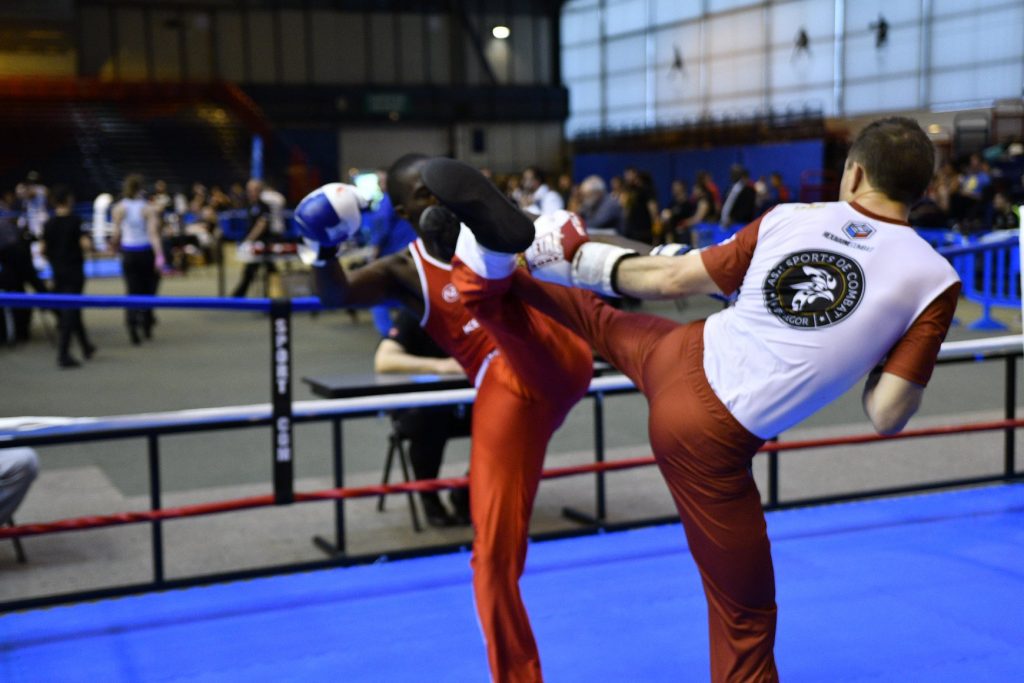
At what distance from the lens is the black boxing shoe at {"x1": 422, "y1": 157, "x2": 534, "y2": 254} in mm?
2010

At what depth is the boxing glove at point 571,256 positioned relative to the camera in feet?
6.87

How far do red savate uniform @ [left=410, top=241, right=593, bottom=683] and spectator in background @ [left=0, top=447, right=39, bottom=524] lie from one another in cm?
164

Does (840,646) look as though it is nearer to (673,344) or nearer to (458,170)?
(673,344)

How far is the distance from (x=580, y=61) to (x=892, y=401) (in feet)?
99.2

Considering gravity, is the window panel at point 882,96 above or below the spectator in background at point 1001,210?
above

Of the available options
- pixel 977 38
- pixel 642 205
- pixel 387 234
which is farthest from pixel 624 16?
pixel 387 234

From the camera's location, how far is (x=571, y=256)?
2.15 metres

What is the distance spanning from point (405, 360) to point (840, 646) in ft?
7.34

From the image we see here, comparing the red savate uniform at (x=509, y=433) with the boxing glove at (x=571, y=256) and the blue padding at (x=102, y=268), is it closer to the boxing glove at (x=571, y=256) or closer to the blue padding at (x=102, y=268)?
the boxing glove at (x=571, y=256)

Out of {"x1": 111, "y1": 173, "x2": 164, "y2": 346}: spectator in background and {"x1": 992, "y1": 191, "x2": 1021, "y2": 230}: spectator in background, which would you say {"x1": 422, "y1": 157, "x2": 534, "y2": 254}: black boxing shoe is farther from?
{"x1": 992, "y1": 191, "x2": 1021, "y2": 230}: spectator in background

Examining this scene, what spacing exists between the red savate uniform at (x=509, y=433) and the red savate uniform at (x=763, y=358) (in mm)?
403

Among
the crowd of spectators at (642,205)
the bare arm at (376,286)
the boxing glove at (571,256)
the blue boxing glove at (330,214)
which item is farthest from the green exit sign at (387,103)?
the boxing glove at (571,256)

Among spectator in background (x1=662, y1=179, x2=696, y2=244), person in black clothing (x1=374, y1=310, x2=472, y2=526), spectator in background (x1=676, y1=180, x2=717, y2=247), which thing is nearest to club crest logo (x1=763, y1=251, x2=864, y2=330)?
person in black clothing (x1=374, y1=310, x2=472, y2=526)

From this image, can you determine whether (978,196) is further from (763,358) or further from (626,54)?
(626,54)
